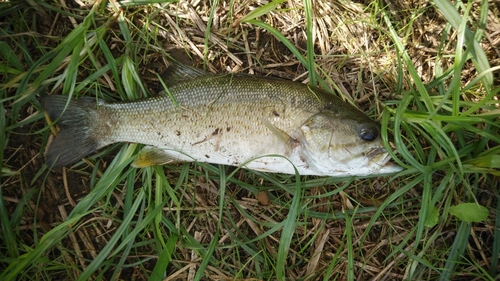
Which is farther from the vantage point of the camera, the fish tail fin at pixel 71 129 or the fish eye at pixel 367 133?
the fish tail fin at pixel 71 129

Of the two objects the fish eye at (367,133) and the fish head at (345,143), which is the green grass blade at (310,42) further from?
the fish eye at (367,133)

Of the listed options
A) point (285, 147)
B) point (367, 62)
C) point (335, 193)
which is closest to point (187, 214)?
point (285, 147)

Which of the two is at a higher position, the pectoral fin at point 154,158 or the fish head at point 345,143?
the fish head at point 345,143

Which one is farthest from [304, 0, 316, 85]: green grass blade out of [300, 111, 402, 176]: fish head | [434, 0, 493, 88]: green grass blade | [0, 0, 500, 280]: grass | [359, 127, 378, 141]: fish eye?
[434, 0, 493, 88]: green grass blade

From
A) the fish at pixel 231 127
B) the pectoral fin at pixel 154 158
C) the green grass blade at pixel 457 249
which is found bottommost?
the green grass blade at pixel 457 249

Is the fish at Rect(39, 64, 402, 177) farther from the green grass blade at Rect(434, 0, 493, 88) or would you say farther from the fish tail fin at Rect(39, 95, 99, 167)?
the green grass blade at Rect(434, 0, 493, 88)

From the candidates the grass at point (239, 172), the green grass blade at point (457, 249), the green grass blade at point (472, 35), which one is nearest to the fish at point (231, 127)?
the grass at point (239, 172)

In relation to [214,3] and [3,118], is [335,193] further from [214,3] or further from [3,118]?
[3,118]
